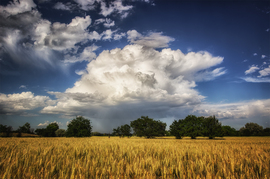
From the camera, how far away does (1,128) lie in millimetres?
49062

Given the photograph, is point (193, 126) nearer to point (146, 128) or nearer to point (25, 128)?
point (146, 128)

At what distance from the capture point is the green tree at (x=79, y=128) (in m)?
36.1

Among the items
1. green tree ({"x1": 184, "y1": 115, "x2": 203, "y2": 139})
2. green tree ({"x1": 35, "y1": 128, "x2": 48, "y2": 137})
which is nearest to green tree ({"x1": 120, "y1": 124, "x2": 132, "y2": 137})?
green tree ({"x1": 184, "y1": 115, "x2": 203, "y2": 139})

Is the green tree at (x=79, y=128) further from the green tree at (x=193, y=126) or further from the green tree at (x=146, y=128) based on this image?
the green tree at (x=193, y=126)

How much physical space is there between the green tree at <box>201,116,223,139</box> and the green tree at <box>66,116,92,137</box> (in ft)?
135

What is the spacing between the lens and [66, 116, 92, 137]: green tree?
3609 cm

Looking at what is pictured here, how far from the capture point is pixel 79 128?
36594mm

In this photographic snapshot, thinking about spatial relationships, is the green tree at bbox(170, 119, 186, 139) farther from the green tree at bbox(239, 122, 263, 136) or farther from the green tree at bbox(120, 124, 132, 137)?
the green tree at bbox(239, 122, 263, 136)

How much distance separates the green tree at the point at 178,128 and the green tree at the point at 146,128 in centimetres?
678

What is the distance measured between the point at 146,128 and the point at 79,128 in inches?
1331

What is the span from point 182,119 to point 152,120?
44.8 ft

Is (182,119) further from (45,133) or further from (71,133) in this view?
(45,133)

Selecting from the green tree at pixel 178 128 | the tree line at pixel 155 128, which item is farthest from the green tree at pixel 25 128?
the green tree at pixel 178 128

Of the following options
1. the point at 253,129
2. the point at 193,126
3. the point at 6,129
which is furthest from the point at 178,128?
the point at 253,129
